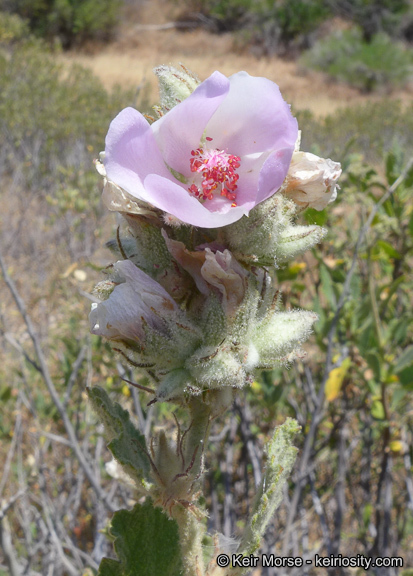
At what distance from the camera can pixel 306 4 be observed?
24234 millimetres

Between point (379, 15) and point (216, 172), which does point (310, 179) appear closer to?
point (216, 172)

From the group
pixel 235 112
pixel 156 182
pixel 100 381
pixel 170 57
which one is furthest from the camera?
pixel 170 57

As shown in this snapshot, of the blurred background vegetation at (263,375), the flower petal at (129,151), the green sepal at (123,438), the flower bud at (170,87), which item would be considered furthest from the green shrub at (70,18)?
the green sepal at (123,438)

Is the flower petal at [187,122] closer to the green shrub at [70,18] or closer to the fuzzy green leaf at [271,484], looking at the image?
the fuzzy green leaf at [271,484]

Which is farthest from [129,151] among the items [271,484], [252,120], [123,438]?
[271,484]

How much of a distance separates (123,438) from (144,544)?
0.61 ft

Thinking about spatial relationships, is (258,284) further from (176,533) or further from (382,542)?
(382,542)

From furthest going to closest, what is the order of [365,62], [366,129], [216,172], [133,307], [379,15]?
[379,15]
[365,62]
[366,129]
[216,172]
[133,307]

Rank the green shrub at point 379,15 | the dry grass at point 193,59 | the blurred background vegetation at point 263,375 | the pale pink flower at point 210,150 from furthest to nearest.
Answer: the green shrub at point 379,15 < the dry grass at point 193,59 < the blurred background vegetation at point 263,375 < the pale pink flower at point 210,150

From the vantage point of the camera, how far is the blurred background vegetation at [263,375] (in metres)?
1.95

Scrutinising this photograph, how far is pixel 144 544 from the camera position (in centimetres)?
87

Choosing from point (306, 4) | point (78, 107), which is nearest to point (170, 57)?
point (306, 4)

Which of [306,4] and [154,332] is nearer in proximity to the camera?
[154,332]

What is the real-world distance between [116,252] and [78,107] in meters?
9.85
